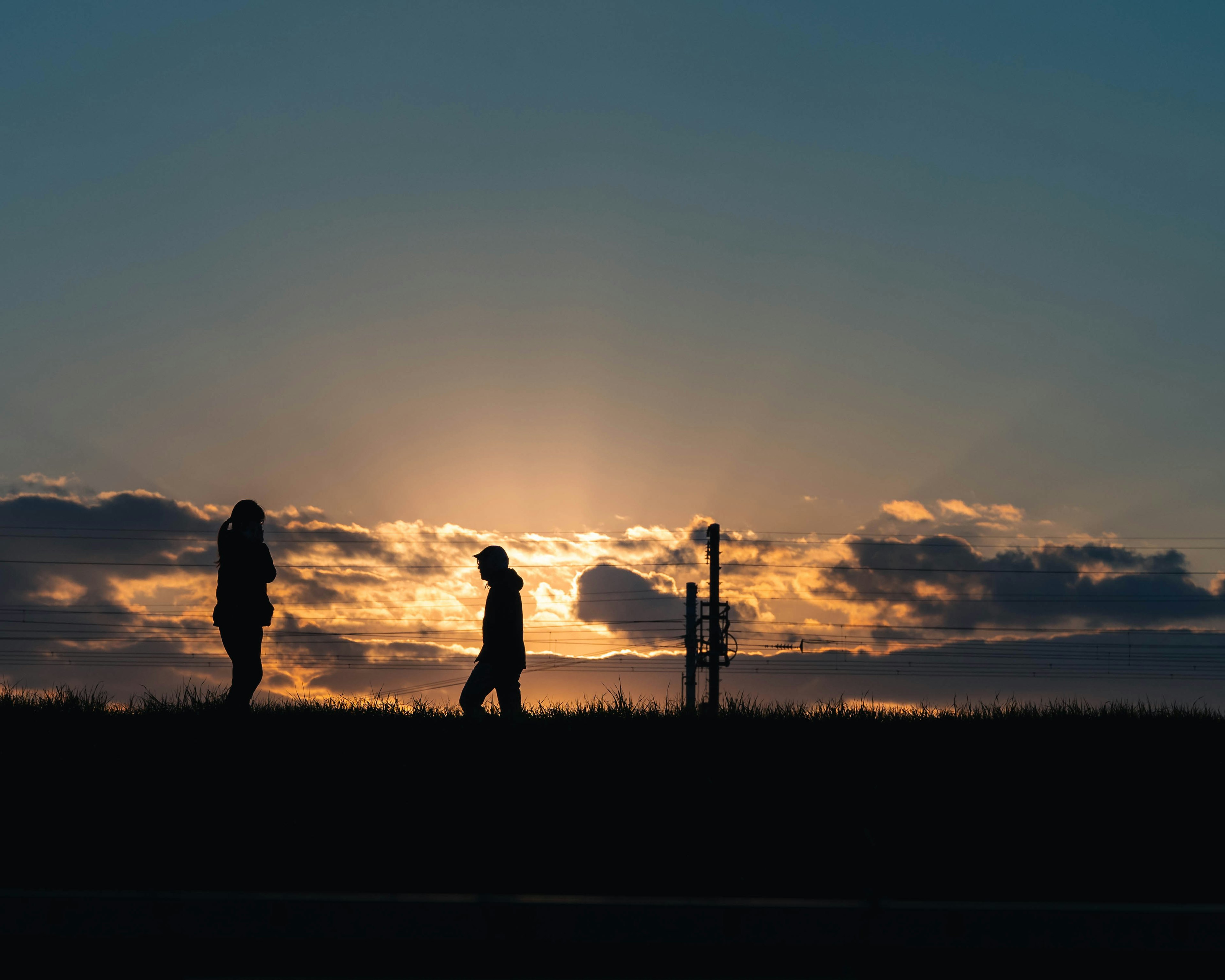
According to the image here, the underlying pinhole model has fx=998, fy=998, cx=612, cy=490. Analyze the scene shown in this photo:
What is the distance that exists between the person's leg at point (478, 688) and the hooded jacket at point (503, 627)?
82 millimetres

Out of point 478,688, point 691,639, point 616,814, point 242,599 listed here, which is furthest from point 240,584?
point 691,639

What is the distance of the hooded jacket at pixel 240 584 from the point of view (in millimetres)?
9672

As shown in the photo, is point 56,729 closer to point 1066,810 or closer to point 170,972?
point 170,972

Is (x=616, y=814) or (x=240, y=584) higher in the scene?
(x=240, y=584)

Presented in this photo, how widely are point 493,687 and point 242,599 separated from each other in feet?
8.77

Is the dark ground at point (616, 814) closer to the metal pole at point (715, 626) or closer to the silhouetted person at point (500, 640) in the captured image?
the silhouetted person at point (500, 640)

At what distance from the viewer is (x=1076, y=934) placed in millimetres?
4668

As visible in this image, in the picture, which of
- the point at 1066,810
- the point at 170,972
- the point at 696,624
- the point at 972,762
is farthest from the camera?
the point at 696,624

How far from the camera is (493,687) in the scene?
10.5 metres

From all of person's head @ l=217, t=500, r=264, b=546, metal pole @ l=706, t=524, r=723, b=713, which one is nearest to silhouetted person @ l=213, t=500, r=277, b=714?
person's head @ l=217, t=500, r=264, b=546

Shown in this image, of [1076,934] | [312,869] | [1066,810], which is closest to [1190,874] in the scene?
[1066,810]

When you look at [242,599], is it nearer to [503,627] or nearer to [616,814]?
[503,627]

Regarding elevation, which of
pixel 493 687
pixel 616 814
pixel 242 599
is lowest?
pixel 616 814

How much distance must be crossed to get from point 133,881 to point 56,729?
12.8ft
